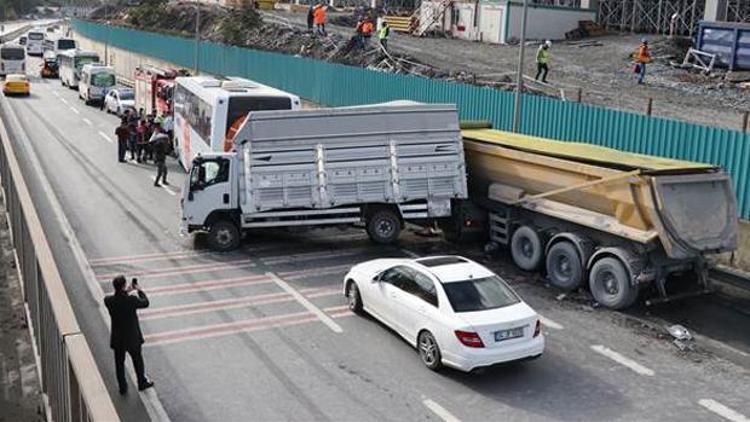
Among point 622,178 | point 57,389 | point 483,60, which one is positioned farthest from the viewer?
point 483,60

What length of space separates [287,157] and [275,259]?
230 cm

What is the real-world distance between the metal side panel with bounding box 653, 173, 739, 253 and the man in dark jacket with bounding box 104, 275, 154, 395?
9007 millimetres

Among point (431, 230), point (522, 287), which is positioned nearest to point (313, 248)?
point (431, 230)

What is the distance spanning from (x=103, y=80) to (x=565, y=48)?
2692 cm

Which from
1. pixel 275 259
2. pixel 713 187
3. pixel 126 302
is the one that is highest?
pixel 713 187

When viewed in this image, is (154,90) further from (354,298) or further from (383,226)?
(354,298)

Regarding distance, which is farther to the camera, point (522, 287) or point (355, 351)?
point (522, 287)

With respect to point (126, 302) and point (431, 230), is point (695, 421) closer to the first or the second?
point (126, 302)

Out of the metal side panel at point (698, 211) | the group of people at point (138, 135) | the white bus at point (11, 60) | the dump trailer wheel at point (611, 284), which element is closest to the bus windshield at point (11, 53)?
the white bus at point (11, 60)

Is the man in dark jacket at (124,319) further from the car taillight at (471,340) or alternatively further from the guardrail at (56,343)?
the car taillight at (471,340)

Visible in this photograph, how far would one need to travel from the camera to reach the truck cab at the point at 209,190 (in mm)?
19234

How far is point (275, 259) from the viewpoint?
18.9 m

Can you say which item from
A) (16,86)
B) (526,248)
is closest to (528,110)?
(526,248)

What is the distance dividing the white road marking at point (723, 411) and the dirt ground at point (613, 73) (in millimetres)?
15729
